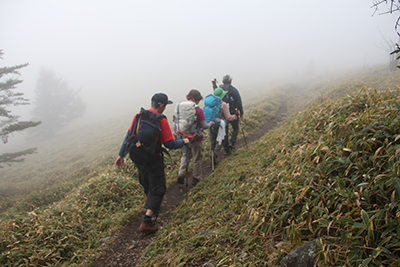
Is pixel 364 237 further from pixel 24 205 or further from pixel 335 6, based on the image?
pixel 335 6

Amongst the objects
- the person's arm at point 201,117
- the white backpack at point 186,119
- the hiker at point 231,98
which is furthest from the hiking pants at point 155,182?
the hiker at point 231,98

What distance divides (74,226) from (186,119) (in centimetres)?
384

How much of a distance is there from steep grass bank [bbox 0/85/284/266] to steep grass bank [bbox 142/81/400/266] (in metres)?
1.50

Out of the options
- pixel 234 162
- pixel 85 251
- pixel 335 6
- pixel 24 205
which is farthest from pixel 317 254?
pixel 335 6

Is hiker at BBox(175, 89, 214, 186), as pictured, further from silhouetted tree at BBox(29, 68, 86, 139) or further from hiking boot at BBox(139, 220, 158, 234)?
silhouetted tree at BBox(29, 68, 86, 139)

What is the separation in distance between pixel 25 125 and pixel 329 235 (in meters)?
19.8

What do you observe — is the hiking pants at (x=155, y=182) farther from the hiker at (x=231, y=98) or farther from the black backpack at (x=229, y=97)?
the black backpack at (x=229, y=97)

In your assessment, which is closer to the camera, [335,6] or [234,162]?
[234,162]

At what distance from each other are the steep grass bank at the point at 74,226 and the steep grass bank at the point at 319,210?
4.93 feet

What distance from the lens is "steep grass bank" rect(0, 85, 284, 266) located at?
13.2 ft

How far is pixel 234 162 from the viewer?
24.1 feet

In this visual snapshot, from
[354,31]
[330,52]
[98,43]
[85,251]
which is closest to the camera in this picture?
[85,251]

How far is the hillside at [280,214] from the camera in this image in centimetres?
257

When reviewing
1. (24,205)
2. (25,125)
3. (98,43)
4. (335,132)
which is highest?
(98,43)
